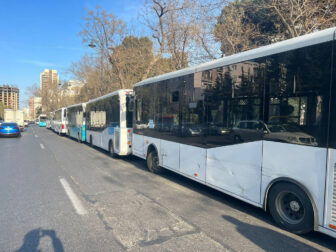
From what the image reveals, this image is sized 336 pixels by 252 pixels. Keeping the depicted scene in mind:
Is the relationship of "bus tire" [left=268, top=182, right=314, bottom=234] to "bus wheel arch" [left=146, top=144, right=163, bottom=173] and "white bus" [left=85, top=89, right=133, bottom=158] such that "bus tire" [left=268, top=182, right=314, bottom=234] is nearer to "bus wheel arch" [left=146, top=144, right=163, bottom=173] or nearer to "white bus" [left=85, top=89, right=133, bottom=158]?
"bus wheel arch" [left=146, top=144, right=163, bottom=173]

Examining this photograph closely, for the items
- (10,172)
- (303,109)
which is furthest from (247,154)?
(10,172)

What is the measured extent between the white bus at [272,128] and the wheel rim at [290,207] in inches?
0.6

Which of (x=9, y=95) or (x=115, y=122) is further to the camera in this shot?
(x=9, y=95)

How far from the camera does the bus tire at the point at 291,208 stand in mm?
3453

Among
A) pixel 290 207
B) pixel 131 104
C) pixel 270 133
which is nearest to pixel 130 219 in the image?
pixel 290 207

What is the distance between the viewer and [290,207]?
3.79m

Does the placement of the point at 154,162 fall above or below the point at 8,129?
below

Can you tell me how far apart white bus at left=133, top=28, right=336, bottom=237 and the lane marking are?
Result: 271 centimetres

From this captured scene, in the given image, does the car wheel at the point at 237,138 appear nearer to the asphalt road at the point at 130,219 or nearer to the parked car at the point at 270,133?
the parked car at the point at 270,133

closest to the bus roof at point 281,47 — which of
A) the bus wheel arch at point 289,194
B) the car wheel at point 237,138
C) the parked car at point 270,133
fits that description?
the parked car at point 270,133

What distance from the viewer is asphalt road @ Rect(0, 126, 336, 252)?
3443 mm

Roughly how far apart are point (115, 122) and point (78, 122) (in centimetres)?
967

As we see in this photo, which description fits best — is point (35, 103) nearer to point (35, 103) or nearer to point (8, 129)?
point (35, 103)

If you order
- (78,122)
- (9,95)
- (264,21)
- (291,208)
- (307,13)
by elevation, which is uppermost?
(9,95)
